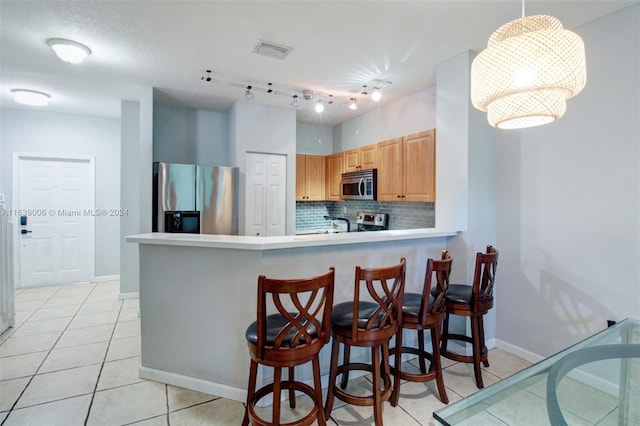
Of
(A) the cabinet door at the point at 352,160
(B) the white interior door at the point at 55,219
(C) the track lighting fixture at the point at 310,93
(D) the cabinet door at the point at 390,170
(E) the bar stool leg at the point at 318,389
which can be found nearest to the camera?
(E) the bar stool leg at the point at 318,389

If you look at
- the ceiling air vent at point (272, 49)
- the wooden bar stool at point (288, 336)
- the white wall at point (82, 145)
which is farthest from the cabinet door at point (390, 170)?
the white wall at point (82, 145)

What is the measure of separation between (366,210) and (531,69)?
3.77 metres

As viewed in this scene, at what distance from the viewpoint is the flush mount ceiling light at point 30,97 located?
395 cm

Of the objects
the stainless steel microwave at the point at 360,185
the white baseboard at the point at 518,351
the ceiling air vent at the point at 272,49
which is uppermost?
the ceiling air vent at the point at 272,49

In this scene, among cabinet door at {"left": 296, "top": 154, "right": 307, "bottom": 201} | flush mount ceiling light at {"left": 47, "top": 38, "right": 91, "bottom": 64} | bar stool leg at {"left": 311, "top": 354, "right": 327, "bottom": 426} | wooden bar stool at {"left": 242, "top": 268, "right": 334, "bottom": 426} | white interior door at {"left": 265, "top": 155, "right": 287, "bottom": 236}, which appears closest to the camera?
wooden bar stool at {"left": 242, "top": 268, "right": 334, "bottom": 426}

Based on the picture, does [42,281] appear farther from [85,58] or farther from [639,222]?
[639,222]

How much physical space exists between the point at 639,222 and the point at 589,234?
30 cm

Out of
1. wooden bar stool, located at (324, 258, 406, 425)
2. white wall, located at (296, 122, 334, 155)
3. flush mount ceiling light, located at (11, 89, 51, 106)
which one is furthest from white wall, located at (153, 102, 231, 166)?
wooden bar stool, located at (324, 258, 406, 425)

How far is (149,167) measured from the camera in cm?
383

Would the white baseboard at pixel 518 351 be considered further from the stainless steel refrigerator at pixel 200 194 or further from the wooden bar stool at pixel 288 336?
the stainless steel refrigerator at pixel 200 194

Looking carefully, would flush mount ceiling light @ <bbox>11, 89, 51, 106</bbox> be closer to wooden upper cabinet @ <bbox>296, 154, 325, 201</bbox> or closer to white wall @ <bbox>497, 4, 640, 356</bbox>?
wooden upper cabinet @ <bbox>296, 154, 325, 201</bbox>

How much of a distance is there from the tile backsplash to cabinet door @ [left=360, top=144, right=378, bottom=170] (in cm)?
66

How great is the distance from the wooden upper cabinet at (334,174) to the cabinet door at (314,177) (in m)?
0.11

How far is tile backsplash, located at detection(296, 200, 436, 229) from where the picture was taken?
4000 millimetres
